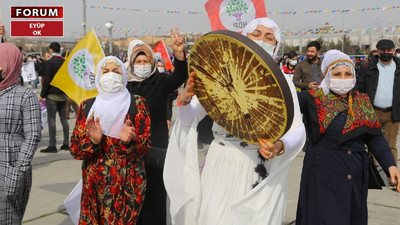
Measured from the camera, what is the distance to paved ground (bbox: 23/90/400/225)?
461 centimetres

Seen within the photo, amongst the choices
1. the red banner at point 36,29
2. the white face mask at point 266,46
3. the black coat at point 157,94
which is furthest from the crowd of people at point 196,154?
the red banner at point 36,29

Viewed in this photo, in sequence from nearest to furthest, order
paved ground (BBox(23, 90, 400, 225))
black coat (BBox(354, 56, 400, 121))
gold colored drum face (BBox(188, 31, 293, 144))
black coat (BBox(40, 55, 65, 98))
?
gold colored drum face (BBox(188, 31, 293, 144)) < paved ground (BBox(23, 90, 400, 225)) < black coat (BBox(354, 56, 400, 121)) < black coat (BBox(40, 55, 65, 98))

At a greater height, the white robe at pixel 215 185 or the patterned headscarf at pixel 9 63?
the patterned headscarf at pixel 9 63

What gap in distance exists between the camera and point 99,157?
9.70 ft

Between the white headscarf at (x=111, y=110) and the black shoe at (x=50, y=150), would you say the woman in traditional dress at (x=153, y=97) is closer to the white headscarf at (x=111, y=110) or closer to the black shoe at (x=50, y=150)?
the white headscarf at (x=111, y=110)

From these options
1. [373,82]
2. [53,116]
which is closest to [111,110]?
[373,82]

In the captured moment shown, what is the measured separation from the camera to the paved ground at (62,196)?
4.61 meters

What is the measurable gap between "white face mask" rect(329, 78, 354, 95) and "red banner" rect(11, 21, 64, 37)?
805 cm

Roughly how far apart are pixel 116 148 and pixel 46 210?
236cm

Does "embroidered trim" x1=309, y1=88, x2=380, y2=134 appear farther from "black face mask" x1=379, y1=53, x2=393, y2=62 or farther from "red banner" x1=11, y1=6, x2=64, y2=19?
"red banner" x1=11, y1=6, x2=64, y2=19

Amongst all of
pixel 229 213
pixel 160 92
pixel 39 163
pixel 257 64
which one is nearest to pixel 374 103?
pixel 160 92

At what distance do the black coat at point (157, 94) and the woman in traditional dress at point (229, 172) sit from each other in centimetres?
68

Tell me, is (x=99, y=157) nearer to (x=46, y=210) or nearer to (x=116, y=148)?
(x=116, y=148)

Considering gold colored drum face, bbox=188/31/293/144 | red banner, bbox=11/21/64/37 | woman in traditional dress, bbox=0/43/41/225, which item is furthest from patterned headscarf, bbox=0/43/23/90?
red banner, bbox=11/21/64/37
